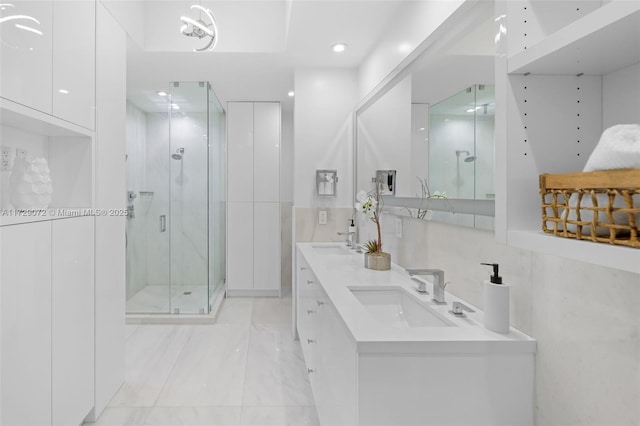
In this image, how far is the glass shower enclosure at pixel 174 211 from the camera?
12.6 ft

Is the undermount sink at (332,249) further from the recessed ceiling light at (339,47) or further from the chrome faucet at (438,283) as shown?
the recessed ceiling light at (339,47)

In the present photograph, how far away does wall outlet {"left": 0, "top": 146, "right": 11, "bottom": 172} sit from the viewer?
168 cm

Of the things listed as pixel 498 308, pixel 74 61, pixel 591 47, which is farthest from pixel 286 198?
pixel 591 47

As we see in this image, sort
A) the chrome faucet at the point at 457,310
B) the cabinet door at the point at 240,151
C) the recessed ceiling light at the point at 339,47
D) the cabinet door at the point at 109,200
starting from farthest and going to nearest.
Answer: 1. the cabinet door at the point at 240,151
2. the recessed ceiling light at the point at 339,47
3. the cabinet door at the point at 109,200
4. the chrome faucet at the point at 457,310

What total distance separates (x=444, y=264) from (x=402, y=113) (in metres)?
0.92

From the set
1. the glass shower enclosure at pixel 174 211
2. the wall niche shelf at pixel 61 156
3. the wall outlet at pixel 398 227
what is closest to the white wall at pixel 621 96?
the wall outlet at pixel 398 227

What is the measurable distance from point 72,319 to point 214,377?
1.11 metres

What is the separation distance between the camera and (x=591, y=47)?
2.29 ft

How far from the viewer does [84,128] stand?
6.46ft

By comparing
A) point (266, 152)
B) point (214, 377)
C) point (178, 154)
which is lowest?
point (214, 377)

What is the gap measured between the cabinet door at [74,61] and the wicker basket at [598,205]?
1.96 metres

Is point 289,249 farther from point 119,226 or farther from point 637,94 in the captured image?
point 637,94

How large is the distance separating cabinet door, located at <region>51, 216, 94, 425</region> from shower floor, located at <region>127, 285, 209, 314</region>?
72.1 inches

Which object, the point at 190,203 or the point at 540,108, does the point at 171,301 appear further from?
the point at 540,108
